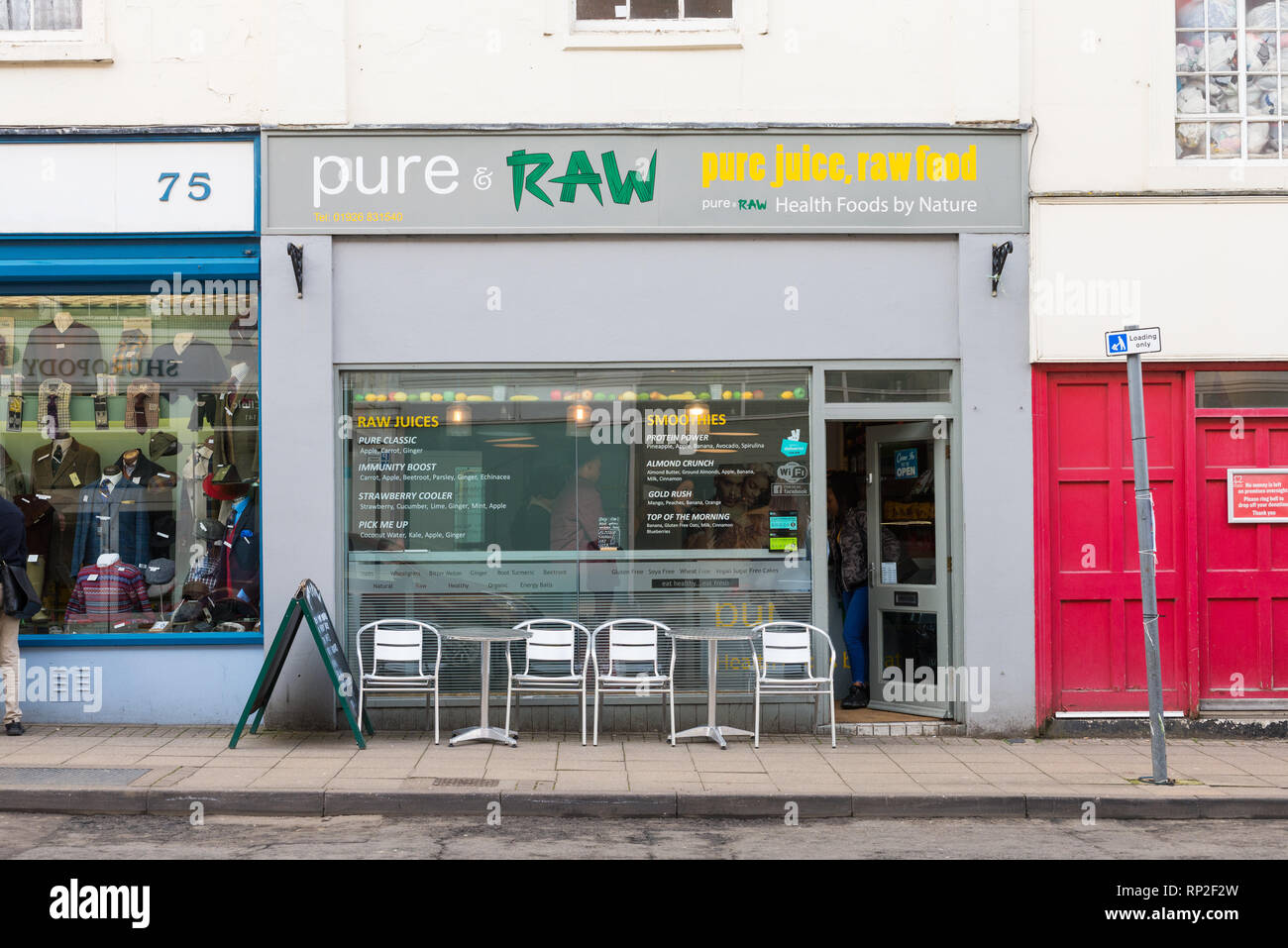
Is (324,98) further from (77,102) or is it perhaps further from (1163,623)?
(1163,623)

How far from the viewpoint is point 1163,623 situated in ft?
32.2

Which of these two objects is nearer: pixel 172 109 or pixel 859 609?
pixel 172 109

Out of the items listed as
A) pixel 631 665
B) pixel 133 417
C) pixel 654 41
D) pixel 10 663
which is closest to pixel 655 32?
pixel 654 41

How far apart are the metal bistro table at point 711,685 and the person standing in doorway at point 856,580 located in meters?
1.43

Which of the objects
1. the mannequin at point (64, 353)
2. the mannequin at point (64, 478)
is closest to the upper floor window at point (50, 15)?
the mannequin at point (64, 353)

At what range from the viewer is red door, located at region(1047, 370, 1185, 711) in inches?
385

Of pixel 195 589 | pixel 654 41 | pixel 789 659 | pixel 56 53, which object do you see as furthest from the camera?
pixel 195 589

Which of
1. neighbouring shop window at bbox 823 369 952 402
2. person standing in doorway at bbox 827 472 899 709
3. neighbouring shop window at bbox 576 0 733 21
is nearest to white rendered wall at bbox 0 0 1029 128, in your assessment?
neighbouring shop window at bbox 576 0 733 21

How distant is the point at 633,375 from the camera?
32.4 ft

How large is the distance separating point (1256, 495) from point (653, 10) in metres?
6.46

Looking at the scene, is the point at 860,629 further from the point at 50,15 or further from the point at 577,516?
the point at 50,15

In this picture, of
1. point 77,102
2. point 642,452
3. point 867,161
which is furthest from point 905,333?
point 77,102

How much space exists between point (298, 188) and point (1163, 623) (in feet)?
26.2

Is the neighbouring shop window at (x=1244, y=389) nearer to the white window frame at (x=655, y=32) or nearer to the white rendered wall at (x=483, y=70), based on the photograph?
the white rendered wall at (x=483, y=70)
